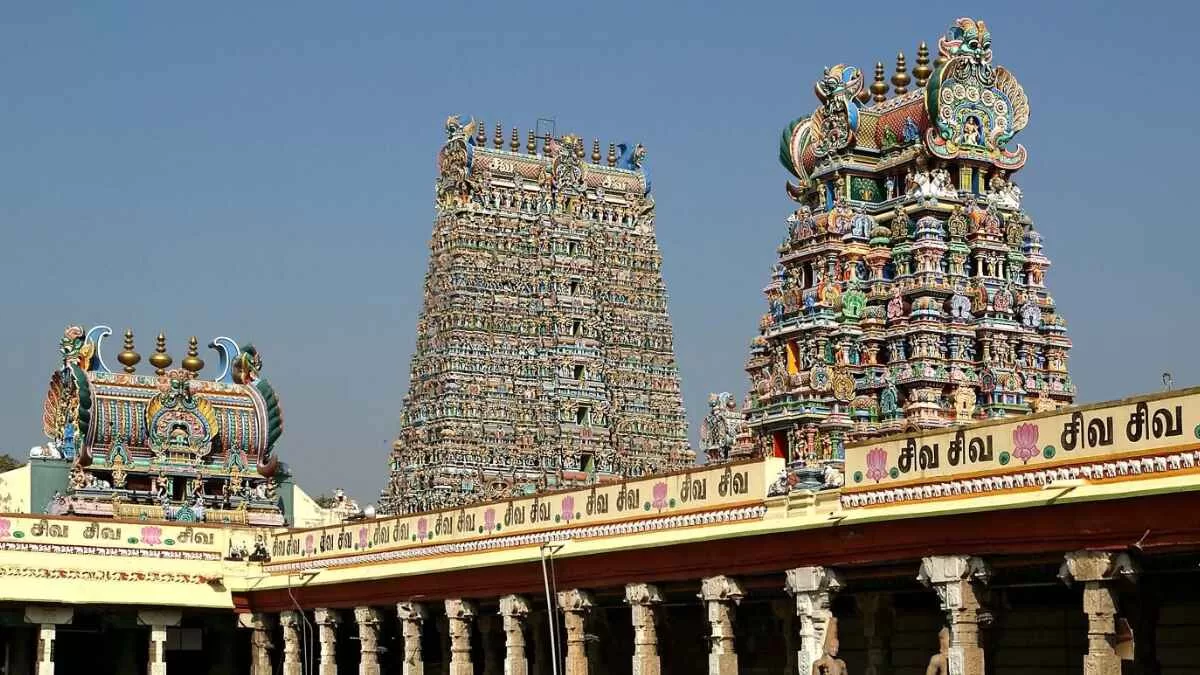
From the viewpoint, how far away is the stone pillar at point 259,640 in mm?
43031

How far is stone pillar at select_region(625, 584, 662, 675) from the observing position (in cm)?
3088

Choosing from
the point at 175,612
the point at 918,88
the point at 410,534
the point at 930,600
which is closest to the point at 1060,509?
the point at 930,600

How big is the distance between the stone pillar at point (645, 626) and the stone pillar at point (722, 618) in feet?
5.46

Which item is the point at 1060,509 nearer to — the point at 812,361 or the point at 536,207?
the point at 812,361

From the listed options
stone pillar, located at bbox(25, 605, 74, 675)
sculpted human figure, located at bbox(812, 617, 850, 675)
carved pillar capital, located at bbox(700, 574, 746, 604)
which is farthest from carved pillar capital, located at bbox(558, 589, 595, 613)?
stone pillar, located at bbox(25, 605, 74, 675)

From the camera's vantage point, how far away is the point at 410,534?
38.6 m

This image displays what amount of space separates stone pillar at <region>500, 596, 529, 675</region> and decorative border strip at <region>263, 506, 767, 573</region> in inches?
39.0

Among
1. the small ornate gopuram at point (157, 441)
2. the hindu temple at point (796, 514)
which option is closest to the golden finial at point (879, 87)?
the hindu temple at point (796, 514)

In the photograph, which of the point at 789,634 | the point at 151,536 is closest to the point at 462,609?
the point at 789,634

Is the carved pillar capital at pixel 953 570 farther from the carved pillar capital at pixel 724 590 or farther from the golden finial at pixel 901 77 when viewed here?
the golden finial at pixel 901 77

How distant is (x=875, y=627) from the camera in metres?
29.6

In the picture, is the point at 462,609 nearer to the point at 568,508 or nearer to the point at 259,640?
the point at 568,508

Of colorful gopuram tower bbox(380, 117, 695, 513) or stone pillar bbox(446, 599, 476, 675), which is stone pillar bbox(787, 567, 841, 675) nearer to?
stone pillar bbox(446, 599, 476, 675)

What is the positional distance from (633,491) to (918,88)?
27588mm
